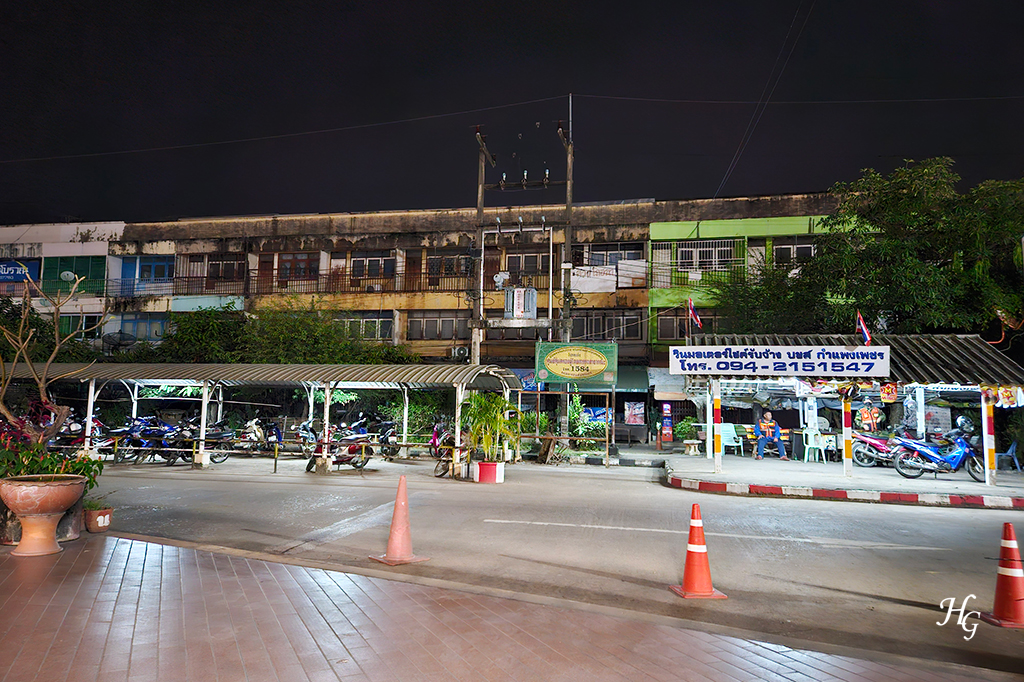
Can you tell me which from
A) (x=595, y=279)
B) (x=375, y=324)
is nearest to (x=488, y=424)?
(x=595, y=279)

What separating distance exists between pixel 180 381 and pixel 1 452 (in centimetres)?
1192

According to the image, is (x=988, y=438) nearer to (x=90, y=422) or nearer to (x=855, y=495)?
(x=855, y=495)

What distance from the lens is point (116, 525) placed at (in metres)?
8.64

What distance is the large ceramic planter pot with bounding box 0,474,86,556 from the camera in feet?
21.4

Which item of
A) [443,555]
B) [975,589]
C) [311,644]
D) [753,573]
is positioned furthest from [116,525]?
[975,589]

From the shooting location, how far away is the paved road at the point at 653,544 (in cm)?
533

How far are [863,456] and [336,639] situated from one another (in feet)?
58.8

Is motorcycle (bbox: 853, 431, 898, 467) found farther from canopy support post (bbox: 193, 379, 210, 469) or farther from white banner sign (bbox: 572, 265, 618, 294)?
canopy support post (bbox: 193, 379, 210, 469)

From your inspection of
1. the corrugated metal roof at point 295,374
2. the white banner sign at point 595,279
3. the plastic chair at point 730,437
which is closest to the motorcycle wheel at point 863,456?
the plastic chair at point 730,437

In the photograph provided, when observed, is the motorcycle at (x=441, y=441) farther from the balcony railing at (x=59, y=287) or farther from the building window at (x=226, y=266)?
the balcony railing at (x=59, y=287)

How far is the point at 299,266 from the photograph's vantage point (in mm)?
34844

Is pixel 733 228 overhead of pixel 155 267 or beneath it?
overhead

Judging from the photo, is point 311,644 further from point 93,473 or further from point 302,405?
point 302,405

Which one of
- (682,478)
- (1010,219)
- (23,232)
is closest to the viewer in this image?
(682,478)
